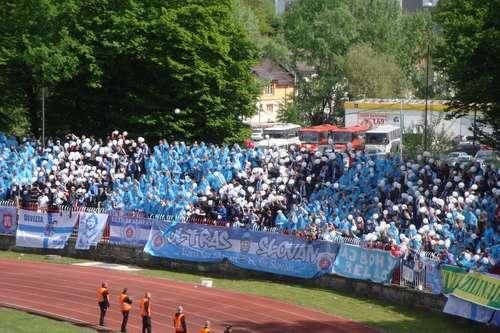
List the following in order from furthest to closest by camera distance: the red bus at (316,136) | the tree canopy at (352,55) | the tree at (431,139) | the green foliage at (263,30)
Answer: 1. the green foliage at (263,30)
2. the tree canopy at (352,55)
3. the red bus at (316,136)
4. the tree at (431,139)

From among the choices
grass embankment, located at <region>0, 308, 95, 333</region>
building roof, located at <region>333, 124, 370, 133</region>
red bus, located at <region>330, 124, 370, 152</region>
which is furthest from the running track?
building roof, located at <region>333, 124, 370, 133</region>

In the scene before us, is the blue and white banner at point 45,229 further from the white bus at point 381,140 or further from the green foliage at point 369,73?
the green foliage at point 369,73

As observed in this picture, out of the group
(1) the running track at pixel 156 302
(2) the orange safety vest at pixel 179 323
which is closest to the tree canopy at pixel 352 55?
(1) the running track at pixel 156 302

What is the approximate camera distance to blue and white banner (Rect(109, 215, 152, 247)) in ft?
120

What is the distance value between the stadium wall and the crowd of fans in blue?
137 centimetres

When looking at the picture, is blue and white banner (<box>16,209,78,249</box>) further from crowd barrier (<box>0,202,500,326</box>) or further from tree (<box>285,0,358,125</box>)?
tree (<box>285,0,358,125</box>)

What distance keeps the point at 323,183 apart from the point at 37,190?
12.1 meters

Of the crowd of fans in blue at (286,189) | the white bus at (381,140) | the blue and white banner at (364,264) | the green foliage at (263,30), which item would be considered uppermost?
the green foliage at (263,30)

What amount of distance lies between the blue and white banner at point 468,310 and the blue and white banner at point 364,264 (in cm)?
266

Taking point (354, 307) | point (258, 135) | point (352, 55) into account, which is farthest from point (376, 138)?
point (354, 307)

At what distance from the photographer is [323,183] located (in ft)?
116

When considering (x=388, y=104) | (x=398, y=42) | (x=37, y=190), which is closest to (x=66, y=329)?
(x=37, y=190)

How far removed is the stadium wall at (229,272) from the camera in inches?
1155

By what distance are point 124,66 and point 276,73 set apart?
146 feet
